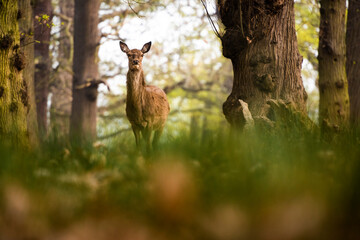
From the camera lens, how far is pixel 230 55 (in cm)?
752

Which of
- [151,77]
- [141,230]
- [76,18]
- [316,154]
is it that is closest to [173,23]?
[151,77]

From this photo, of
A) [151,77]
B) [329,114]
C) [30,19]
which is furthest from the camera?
[151,77]

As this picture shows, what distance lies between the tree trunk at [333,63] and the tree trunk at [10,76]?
6083 millimetres

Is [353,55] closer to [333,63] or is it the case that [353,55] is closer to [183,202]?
[333,63]

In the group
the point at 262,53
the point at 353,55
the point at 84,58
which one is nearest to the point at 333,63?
the point at 353,55

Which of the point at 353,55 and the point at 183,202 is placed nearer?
the point at 183,202

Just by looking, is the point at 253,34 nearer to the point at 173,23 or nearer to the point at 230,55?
the point at 230,55

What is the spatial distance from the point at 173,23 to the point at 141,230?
17865mm

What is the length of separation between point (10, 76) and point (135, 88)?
8.88ft

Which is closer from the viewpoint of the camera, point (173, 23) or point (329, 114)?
point (329, 114)

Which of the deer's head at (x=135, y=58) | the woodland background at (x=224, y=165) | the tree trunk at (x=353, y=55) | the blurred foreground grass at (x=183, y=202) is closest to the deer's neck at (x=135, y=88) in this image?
the deer's head at (x=135, y=58)

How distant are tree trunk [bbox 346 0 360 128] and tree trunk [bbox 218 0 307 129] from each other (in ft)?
13.7

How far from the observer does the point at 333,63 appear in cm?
921

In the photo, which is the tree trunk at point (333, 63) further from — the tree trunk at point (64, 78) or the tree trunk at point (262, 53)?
the tree trunk at point (64, 78)
